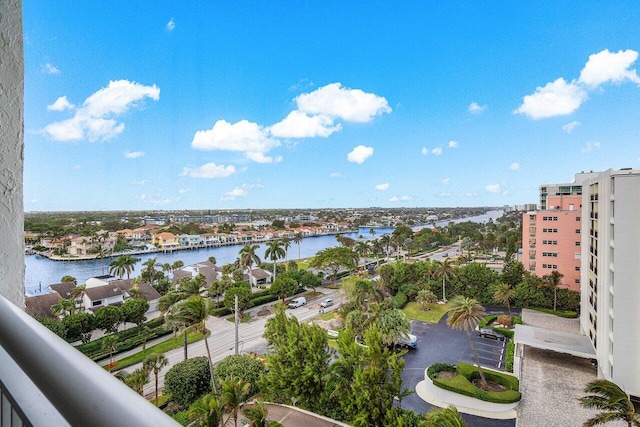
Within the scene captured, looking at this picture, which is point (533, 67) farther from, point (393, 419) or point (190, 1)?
point (393, 419)

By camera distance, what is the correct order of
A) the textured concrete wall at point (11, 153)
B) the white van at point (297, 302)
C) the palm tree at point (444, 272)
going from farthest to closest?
the white van at point (297, 302)
the palm tree at point (444, 272)
the textured concrete wall at point (11, 153)

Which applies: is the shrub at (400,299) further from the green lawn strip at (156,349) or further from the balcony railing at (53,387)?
the balcony railing at (53,387)

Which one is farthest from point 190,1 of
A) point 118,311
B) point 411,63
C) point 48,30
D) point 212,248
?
point 212,248

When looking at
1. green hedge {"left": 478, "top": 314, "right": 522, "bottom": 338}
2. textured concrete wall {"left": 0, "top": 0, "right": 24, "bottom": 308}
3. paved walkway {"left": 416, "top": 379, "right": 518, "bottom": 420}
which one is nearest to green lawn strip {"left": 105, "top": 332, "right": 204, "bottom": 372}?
paved walkway {"left": 416, "top": 379, "right": 518, "bottom": 420}

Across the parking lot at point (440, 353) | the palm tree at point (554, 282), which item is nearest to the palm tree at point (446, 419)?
the parking lot at point (440, 353)

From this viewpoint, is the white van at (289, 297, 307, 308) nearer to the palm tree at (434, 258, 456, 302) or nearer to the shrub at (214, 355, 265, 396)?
the palm tree at (434, 258, 456, 302)
